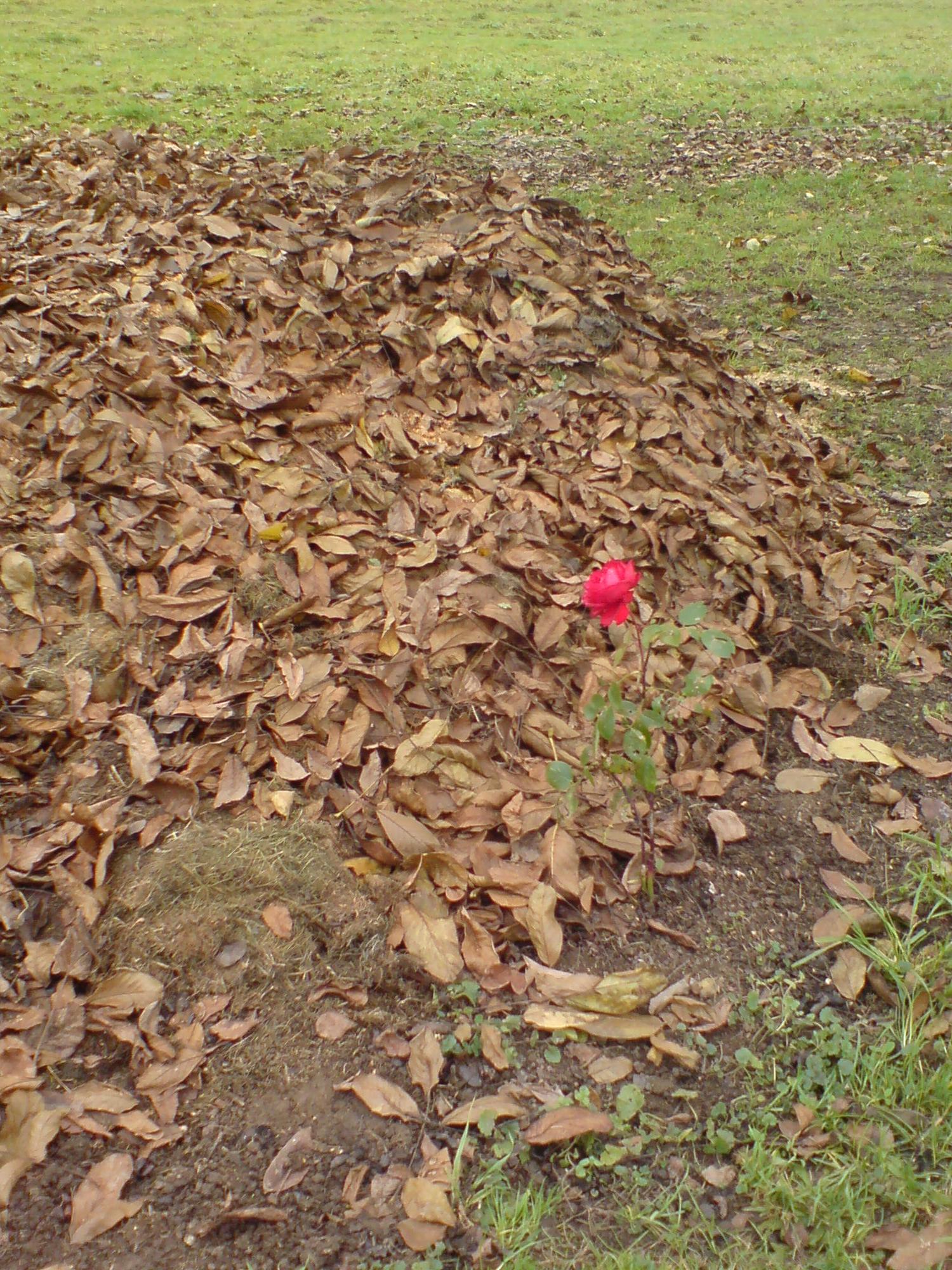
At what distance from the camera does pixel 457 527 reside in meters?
3.06

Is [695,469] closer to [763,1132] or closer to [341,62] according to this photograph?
[763,1132]

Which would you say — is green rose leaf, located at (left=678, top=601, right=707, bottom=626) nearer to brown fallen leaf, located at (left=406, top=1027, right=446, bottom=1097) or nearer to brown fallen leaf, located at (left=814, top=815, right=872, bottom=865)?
brown fallen leaf, located at (left=814, top=815, right=872, bottom=865)

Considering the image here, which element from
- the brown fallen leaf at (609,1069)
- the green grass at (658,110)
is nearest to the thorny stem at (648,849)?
the brown fallen leaf at (609,1069)

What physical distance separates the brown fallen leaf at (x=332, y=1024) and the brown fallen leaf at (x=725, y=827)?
96cm

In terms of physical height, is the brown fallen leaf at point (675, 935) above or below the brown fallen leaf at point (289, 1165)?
above

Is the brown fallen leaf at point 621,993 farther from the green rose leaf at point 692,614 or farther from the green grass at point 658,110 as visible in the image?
the green grass at point 658,110

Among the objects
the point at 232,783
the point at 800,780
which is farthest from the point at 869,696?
the point at 232,783

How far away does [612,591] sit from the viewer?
2.01m

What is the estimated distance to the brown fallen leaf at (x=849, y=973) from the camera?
7.02 feet

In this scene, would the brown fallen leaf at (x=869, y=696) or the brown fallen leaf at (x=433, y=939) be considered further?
the brown fallen leaf at (x=869, y=696)

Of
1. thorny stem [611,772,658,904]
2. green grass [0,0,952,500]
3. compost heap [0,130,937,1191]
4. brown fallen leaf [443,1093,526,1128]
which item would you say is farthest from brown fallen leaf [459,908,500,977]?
green grass [0,0,952,500]

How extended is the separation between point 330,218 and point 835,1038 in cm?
368

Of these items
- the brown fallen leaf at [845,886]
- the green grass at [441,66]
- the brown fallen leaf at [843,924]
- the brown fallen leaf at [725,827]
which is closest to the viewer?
the brown fallen leaf at [843,924]

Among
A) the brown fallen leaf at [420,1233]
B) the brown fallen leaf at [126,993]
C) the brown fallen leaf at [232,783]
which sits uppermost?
the brown fallen leaf at [232,783]
